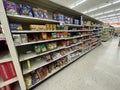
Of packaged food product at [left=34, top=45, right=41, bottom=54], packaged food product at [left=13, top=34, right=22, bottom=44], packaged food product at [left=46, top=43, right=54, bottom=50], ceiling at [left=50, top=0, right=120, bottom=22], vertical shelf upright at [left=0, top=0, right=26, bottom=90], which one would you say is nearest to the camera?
vertical shelf upright at [left=0, top=0, right=26, bottom=90]

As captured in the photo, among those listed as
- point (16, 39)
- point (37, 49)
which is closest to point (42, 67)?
point (37, 49)

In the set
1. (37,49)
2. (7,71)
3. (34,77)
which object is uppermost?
(37,49)

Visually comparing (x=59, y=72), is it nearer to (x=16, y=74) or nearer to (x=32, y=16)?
(x=16, y=74)

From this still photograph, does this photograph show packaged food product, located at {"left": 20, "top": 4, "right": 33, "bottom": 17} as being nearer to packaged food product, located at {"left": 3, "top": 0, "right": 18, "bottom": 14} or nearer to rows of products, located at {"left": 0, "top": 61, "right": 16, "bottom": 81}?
Answer: packaged food product, located at {"left": 3, "top": 0, "right": 18, "bottom": 14}

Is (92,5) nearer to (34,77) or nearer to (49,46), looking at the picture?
(49,46)

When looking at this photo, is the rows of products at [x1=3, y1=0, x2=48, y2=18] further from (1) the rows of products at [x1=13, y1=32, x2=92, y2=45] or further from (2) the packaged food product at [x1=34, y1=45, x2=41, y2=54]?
(2) the packaged food product at [x1=34, y1=45, x2=41, y2=54]

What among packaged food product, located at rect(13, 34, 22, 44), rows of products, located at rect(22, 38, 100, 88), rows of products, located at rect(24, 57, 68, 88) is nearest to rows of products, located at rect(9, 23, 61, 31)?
packaged food product, located at rect(13, 34, 22, 44)

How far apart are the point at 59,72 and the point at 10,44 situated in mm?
1711

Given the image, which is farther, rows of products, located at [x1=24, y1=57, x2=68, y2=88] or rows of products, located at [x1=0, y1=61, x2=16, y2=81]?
rows of products, located at [x1=24, y1=57, x2=68, y2=88]

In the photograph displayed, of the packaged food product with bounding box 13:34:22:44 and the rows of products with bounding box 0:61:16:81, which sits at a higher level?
the packaged food product with bounding box 13:34:22:44

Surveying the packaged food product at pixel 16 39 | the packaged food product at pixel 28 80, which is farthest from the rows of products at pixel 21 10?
the packaged food product at pixel 28 80

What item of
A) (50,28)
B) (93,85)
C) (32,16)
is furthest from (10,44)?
(93,85)

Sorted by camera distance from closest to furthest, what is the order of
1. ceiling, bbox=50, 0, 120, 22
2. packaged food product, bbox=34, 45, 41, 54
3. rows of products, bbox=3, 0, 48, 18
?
rows of products, bbox=3, 0, 48, 18
packaged food product, bbox=34, 45, 41, 54
ceiling, bbox=50, 0, 120, 22

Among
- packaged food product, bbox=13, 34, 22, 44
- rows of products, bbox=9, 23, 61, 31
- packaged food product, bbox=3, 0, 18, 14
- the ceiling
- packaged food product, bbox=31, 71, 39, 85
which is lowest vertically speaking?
packaged food product, bbox=31, 71, 39, 85
